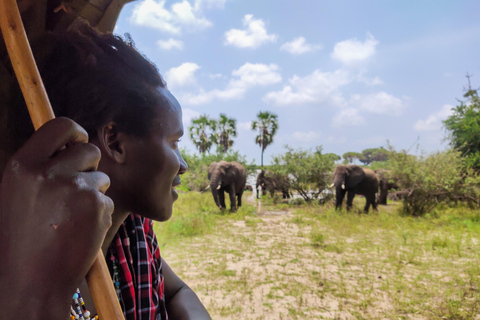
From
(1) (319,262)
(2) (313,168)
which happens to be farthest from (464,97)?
(1) (319,262)

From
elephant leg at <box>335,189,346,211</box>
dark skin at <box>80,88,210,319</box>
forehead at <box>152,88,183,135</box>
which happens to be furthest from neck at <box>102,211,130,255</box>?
elephant leg at <box>335,189,346,211</box>

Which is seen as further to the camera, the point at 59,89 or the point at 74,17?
the point at 74,17

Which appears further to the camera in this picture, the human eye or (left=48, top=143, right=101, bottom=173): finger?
the human eye

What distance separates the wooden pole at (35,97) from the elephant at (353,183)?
1250 centimetres

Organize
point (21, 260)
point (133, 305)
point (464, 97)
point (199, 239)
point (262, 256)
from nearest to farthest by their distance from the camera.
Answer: point (21, 260) → point (133, 305) → point (262, 256) → point (199, 239) → point (464, 97)

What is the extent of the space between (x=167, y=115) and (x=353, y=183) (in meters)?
12.5

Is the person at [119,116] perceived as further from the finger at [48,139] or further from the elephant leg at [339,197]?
the elephant leg at [339,197]

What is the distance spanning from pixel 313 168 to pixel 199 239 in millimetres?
10284

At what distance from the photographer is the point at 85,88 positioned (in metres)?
0.91

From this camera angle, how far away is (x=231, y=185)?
39.5 ft

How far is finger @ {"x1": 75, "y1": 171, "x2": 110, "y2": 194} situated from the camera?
22.3 inches

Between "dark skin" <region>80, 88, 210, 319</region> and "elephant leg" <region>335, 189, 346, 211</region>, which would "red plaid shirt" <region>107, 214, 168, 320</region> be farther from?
"elephant leg" <region>335, 189, 346, 211</region>

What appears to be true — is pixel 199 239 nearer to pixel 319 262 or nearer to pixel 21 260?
pixel 319 262

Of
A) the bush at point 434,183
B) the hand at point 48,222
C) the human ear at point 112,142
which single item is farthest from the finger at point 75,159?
the bush at point 434,183
